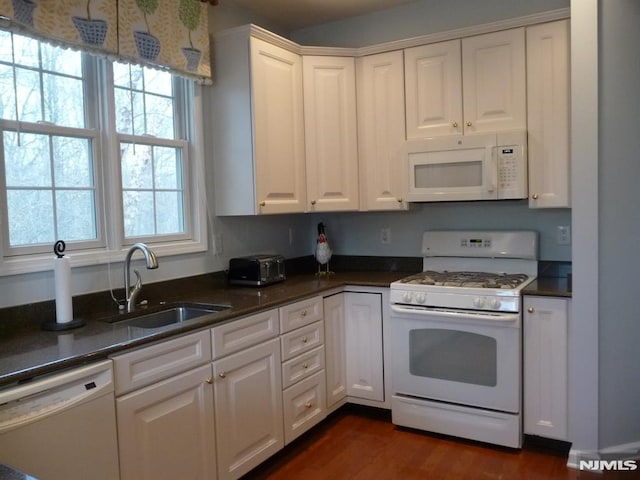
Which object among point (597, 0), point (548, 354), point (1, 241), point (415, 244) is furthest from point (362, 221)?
point (1, 241)

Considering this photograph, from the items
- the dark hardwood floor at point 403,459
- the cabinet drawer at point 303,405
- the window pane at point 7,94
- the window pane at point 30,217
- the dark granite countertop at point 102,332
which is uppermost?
the window pane at point 7,94

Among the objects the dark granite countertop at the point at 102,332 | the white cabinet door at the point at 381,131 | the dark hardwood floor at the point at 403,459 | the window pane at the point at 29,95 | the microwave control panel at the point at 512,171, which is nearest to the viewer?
the dark granite countertop at the point at 102,332

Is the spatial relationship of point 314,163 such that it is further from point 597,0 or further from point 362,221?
point 597,0

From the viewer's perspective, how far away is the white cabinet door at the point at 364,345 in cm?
319

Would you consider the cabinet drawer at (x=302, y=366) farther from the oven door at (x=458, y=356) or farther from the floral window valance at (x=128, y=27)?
the floral window valance at (x=128, y=27)

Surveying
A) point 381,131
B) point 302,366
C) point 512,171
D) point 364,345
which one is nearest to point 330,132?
point 381,131

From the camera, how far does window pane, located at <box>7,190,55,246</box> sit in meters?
2.20

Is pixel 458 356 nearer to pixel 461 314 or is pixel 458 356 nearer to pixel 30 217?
pixel 461 314

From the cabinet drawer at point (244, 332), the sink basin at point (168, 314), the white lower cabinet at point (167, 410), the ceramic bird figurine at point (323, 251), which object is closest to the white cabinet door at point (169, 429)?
the white lower cabinet at point (167, 410)

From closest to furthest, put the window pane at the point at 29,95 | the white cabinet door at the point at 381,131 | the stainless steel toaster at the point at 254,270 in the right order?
1. the window pane at the point at 29,95
2. the stainless steel toaster at the point at 254,270
3. the white cabinet door at the point at 381,131

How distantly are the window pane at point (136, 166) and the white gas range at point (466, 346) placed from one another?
148 cm

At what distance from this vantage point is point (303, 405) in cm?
290

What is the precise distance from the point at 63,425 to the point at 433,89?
2.60m

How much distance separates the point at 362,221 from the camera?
3.84 metres
